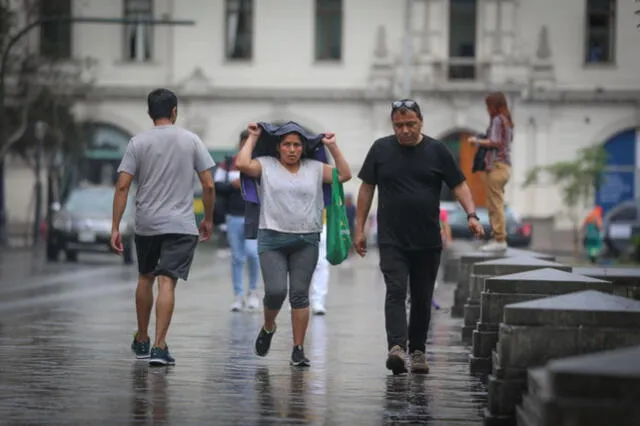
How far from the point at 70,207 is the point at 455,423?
98.0 ft

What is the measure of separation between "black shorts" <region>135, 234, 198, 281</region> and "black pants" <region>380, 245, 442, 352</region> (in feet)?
4.72

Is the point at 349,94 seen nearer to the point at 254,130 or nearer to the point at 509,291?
the point at 254,130

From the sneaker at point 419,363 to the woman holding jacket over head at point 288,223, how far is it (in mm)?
858

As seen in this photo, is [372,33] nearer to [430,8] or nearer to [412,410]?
[430,8]

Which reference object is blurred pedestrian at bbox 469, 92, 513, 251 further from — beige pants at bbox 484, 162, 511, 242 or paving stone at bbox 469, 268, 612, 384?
paving stone at bbox 469, 268, 612, 384

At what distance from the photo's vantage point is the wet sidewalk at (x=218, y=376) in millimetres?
9930

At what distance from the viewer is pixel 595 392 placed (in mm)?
6289

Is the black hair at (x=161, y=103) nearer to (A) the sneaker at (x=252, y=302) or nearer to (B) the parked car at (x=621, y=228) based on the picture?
(A) the sneaker at (x=252, y=302)

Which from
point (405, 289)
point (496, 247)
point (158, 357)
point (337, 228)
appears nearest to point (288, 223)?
point (337, 228)

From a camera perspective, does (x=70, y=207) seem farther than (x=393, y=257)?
Yes

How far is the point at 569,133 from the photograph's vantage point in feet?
192

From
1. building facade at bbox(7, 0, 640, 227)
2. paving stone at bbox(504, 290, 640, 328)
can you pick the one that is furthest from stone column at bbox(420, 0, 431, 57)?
paving stone at bbox(504, 290, 640, 328)

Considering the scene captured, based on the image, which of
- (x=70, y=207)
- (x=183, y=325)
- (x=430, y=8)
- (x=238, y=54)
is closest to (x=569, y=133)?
(x=430, y=8)

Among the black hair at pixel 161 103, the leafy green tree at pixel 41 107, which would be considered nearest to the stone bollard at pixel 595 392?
the black hair at pixel 161 103
